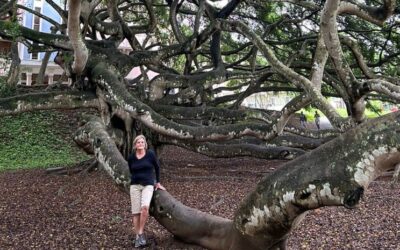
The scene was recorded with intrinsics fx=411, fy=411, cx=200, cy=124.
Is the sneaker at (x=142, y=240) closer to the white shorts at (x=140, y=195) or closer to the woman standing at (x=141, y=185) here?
the woman standing at (x=141, y=185)

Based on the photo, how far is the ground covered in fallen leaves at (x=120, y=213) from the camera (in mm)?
4305

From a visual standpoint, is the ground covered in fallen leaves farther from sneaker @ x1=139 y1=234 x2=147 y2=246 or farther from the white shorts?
the white shorts

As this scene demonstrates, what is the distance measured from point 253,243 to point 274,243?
6.1 inches

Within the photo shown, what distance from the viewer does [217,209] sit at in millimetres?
5609

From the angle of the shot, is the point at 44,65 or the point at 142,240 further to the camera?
the point at 44,65

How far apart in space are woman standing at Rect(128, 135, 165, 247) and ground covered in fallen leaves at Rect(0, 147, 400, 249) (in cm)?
27

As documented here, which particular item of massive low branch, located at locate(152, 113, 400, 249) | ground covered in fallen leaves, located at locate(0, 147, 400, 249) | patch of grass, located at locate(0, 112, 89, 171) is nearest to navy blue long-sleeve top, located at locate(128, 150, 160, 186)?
ground covered in fallen leaves, located at locate(0, 147, 400, 249)

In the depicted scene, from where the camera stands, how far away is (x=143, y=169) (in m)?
4.12

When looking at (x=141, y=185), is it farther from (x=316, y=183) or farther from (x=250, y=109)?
(x=250, y=109)

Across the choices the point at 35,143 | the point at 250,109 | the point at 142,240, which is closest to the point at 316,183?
the point at 142,240

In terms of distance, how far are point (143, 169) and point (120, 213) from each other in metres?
1.53

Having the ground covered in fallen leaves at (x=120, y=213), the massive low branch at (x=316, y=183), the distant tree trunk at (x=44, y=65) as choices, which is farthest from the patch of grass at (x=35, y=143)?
the massive low branch at (x=316, y=183)

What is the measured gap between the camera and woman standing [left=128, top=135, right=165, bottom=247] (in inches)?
159

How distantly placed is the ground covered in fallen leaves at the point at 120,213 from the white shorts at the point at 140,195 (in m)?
0.47
